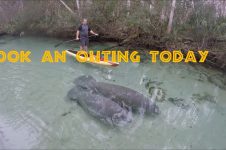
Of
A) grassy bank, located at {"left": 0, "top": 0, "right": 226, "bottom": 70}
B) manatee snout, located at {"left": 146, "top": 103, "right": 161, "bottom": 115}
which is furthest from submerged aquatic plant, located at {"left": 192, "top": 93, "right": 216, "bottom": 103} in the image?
grassy bank, located at {"left": 0, "top": 0, "right": 226, "bottom": 70}

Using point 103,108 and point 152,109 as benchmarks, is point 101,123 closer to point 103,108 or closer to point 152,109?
point 103,108

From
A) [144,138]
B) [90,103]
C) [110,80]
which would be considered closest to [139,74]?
[110,80]

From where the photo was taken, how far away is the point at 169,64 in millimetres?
9859

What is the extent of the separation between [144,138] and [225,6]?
6959 millimetres

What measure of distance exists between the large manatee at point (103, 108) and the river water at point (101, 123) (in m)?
0.17

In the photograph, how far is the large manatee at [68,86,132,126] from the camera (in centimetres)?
636

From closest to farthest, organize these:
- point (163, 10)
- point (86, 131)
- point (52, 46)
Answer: point (86, 131), point (163, 10), point (52, 46)

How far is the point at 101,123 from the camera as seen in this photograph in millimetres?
6422

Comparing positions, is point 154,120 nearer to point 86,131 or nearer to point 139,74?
point 86,131

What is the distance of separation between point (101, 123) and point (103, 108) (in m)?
0.38

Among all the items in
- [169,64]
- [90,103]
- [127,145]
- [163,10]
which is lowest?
[127,145]

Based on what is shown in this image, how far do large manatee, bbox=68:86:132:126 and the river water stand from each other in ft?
0.56

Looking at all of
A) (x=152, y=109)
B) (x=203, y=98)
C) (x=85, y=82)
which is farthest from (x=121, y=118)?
(x=203, y=98)

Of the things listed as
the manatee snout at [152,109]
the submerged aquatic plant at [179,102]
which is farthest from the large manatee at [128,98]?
the submerged aquatic plant at [179,102]
